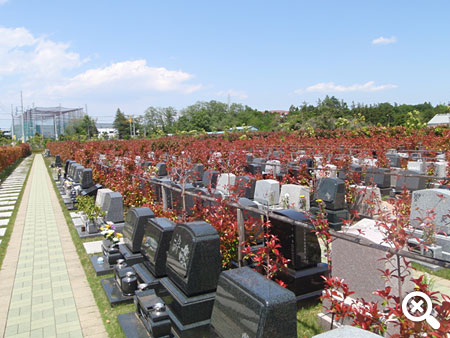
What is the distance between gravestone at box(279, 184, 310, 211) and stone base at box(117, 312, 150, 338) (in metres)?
5.91

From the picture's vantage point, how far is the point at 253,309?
2.67 meters

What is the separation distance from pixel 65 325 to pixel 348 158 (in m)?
10.8

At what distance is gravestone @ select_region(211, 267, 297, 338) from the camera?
2607mm

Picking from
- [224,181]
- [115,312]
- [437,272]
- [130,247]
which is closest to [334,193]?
[437,272]

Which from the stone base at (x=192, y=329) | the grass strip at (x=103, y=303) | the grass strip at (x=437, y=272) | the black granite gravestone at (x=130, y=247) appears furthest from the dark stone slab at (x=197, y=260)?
the grass strip at (x=437, y=272)

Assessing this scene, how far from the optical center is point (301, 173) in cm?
1162

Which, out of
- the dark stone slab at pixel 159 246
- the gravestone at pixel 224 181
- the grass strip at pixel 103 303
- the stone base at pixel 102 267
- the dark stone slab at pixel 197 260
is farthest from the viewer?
the gravestone at pixel 224 181

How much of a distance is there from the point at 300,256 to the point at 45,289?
4465 mm

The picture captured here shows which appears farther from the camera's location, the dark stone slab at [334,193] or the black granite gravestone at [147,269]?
the dark stone slab at [334,193]

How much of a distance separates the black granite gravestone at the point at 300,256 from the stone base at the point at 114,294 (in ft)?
8.06

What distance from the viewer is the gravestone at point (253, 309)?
2607 mm

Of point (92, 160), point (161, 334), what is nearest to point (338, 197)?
point (161, 334)

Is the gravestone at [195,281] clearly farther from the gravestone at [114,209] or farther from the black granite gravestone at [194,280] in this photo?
the gravestone at [114,209]

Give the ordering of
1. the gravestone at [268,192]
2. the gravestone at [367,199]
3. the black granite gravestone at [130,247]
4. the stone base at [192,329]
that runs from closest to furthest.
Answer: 1. the stone base at [192,329]
2. the black granite gravestone at [130,247]
3. the gravestone at [367,199]
4. the gravestone at [268,192]
